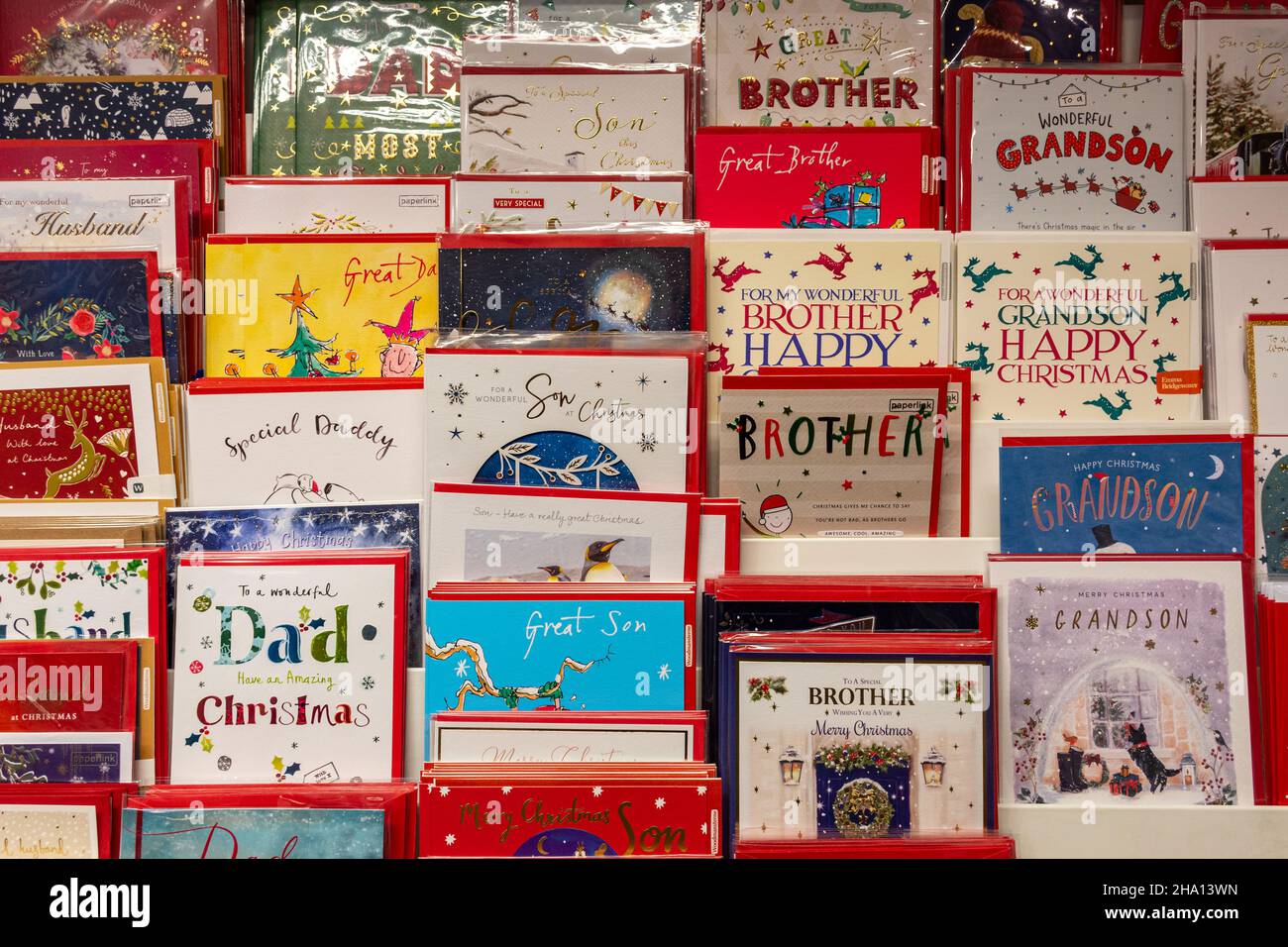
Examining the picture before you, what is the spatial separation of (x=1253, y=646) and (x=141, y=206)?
232cm

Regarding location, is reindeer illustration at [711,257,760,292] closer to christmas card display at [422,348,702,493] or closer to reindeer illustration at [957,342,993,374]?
christmas card display at [422,348,702,493]

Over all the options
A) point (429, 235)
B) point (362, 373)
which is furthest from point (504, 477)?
point (429, 235)

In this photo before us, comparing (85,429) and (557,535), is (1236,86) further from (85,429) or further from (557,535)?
(85,429)

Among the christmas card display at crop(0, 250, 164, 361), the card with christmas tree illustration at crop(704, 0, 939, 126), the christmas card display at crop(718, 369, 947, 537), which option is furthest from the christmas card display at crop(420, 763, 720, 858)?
the card with christmas tree illustration at crop(704, 0, 939, 126)

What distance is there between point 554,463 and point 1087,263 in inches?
44.7

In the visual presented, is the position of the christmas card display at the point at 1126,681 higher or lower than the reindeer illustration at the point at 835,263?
lower

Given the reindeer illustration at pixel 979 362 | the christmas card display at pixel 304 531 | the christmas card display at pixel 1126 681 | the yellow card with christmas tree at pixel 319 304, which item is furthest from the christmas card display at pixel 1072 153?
the christmas card display at pixel 304 531

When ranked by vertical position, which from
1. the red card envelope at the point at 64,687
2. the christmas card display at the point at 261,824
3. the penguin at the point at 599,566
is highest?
the penguin at the point at 599,566

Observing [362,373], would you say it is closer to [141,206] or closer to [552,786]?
[141,206]

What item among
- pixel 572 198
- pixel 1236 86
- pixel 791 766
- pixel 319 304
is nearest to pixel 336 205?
pixel 319 304

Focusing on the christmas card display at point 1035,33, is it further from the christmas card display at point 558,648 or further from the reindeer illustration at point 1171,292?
the christmas card display at point 558,648

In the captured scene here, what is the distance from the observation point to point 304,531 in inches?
91.4

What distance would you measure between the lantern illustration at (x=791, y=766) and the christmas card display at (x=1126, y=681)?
Result: 15.1 inches

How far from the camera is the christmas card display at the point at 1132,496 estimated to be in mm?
2275
